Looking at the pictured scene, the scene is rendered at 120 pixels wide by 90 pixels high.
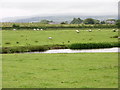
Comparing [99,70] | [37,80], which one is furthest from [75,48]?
[37,80]

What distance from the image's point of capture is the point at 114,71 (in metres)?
18.7

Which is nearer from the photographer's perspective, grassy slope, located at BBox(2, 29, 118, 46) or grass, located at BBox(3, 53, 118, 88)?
grass, located at BBox(3, 53, 118, 88)

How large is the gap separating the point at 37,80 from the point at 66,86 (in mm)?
2376

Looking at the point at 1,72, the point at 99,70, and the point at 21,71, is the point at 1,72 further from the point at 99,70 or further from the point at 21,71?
the point at 99,70

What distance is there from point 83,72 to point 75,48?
1043 inches

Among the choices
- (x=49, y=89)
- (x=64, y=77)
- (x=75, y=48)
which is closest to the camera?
(x=49, y=89)

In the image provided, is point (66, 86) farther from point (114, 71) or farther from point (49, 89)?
point (114, 71)

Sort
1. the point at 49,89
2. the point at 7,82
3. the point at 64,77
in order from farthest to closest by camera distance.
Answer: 1. the point at 64,77
2. the point at 7,82
3. the point at 49,89

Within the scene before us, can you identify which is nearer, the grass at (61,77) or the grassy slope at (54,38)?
the grass at (61,77)

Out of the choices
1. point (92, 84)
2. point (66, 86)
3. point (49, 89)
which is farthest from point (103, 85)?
point (49, 89)

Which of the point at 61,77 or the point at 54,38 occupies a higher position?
the point at 61,77

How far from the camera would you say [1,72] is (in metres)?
19.1

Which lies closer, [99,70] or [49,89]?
[49,89]

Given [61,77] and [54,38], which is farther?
[54,38]
